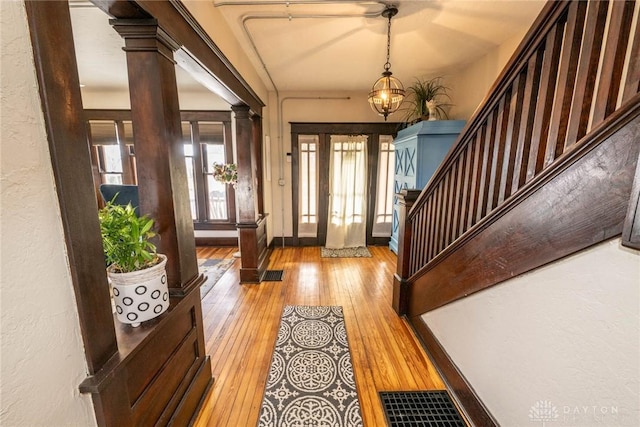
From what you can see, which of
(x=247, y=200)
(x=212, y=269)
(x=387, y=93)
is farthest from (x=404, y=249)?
(x=212, y=269)

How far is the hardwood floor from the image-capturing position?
1724mm

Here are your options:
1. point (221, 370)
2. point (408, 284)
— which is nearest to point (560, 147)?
point (408, 284)

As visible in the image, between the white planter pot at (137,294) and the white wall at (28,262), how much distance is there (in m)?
0.31

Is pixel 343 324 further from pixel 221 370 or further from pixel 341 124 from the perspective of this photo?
pixel 341 124

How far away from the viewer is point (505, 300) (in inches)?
51.1

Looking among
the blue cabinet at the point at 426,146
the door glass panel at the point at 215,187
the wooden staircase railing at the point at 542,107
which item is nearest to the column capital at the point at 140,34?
the wooden staircase railing at the point at 542,107

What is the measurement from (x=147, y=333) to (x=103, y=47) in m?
3.09

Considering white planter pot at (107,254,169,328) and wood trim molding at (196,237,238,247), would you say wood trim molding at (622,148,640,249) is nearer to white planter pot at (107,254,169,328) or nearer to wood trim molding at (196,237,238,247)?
white planter pot at (107,254,169,328)

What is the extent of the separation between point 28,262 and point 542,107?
6.19ft

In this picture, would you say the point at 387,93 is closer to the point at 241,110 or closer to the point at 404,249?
the point at 404,249

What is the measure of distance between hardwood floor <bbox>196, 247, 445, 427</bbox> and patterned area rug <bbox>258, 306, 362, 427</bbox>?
65 mm

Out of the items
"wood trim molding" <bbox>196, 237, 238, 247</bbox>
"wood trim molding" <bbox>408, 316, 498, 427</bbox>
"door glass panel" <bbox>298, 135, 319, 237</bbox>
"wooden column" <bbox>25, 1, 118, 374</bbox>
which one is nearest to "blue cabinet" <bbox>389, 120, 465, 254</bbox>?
"door glass panel" <bbox>298, 135, 319, 237</bbox>

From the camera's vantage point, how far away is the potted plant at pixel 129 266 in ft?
3.62

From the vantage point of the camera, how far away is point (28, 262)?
0.70 metres
